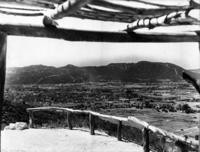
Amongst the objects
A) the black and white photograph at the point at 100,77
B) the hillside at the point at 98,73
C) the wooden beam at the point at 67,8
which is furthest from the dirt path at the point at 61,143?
the hillside at the point at 98,73

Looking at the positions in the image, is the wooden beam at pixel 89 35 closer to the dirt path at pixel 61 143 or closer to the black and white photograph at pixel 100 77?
the black and white photograph at pixel 100 77

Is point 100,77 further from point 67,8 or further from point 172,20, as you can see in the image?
point 67,8

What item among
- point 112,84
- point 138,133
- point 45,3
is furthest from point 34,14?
point 112,84

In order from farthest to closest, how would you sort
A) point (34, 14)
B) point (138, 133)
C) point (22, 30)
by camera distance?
point (138, 133)
point (34, 14)
point (22, 30)

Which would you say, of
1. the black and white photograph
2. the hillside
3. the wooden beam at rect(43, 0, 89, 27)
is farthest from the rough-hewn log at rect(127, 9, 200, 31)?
the hillside

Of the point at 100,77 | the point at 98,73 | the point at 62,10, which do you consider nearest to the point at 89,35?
the point at 62,10

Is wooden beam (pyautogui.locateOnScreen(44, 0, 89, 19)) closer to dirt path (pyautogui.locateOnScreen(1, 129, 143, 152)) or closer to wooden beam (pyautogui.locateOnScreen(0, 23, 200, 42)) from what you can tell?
wooden beam (pyautogui.locateOnScreen(0, 23, 200, 42))

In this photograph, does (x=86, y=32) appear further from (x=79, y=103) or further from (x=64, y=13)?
(x=79, y=103)
